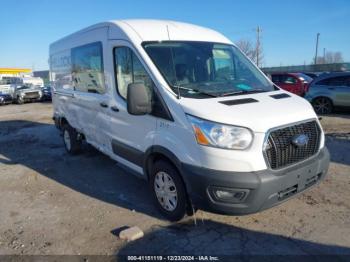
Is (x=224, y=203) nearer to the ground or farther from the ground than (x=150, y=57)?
nearer to the ground

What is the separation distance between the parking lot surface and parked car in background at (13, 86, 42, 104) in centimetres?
2168

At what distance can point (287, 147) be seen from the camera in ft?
11.5

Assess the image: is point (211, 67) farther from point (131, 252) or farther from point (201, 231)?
point (131, 252)

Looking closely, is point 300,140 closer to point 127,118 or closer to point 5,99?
point 127,118

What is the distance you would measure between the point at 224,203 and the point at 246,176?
0.40m

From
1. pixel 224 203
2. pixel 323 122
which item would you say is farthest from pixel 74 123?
pixel 323 122

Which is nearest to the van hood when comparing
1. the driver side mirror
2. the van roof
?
the driver side mirror

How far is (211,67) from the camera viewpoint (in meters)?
4.48

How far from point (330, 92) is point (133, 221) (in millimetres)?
10043

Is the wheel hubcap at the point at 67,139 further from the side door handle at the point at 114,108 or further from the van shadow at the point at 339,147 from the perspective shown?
the van shadow at the point at 339,147

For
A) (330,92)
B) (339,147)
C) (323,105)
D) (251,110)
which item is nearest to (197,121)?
(251,110)

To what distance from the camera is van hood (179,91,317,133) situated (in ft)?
11.0

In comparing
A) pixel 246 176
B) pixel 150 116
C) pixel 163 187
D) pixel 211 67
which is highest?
pixel 211 67

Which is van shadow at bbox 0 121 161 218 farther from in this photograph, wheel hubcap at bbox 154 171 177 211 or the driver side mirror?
the driver side mirror
